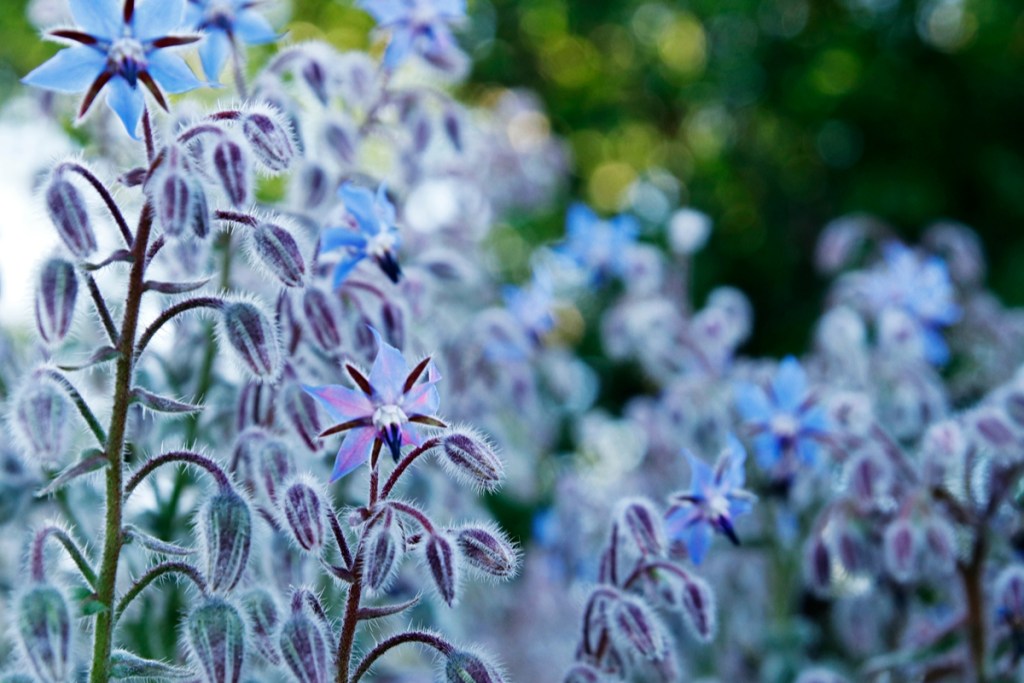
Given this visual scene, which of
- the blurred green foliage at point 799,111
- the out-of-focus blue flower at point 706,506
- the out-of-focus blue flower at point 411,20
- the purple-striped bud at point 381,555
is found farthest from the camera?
the blurred green foliage at point 799,111

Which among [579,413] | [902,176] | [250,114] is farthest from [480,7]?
[250,114]

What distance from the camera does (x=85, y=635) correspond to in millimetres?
1045

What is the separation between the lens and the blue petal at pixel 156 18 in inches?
37.9

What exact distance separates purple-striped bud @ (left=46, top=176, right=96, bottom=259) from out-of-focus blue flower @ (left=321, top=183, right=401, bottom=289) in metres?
0.27

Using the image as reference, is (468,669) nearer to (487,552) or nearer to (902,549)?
(487,552)

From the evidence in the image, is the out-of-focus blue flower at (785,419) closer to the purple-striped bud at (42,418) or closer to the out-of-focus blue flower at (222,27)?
the out-of-focus blue flower at (222,27)

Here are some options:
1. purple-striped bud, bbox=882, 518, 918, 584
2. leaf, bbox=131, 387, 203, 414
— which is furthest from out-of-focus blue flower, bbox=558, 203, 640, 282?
leaf, bbox=131, 387, 203, 414

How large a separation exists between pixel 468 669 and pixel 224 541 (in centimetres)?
21

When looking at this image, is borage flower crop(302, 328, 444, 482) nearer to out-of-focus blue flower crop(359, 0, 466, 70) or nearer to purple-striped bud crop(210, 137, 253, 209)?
purple-striped bud crop(210, 137, 253, 209)

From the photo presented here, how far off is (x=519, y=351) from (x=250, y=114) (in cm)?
72

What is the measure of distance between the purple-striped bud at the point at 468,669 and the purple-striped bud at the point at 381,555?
0.31 feet

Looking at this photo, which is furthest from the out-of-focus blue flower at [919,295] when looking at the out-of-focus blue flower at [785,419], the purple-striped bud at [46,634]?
the purple-striped bud at [46,634]

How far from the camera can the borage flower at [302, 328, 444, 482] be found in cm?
94

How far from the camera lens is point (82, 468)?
88 cm
